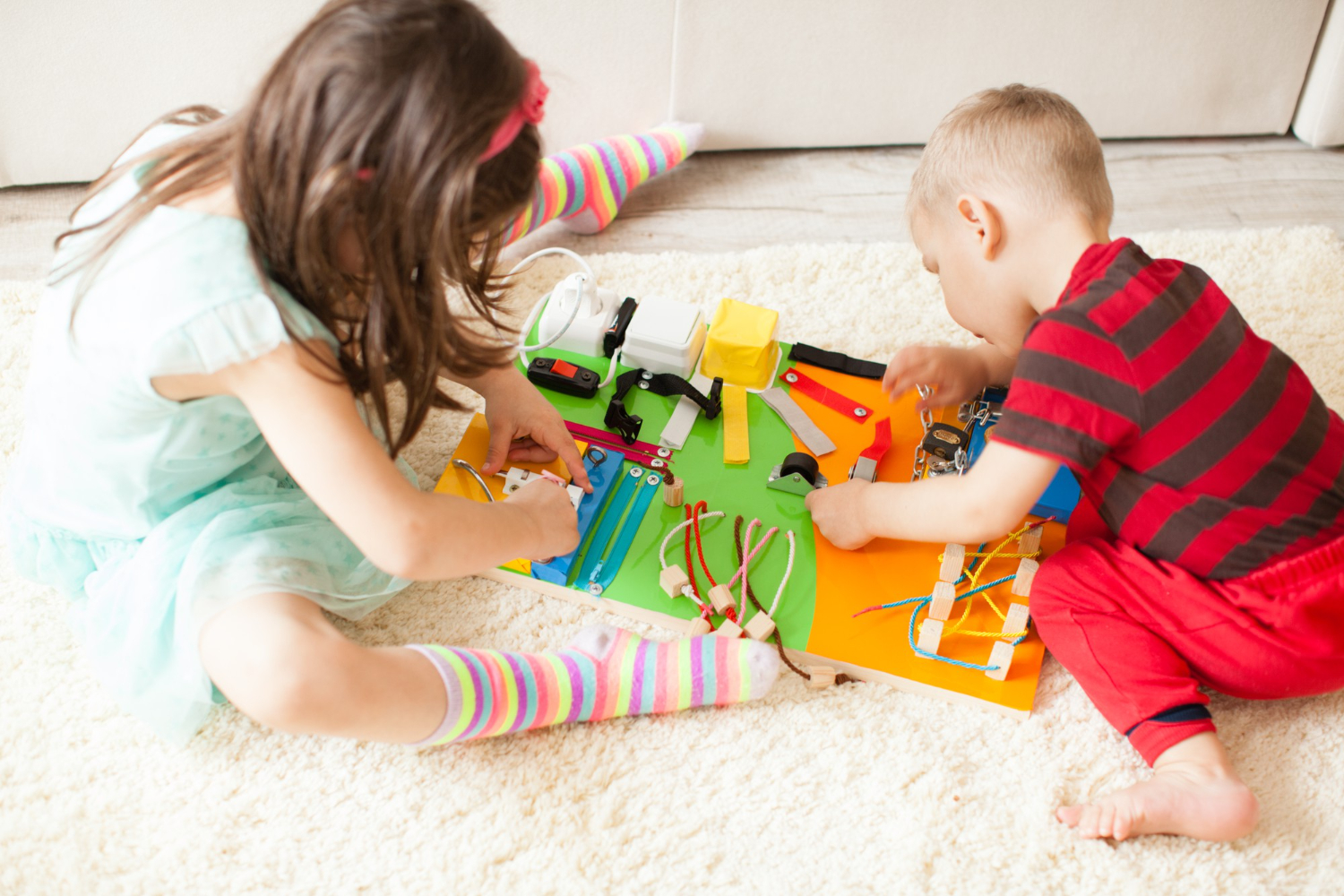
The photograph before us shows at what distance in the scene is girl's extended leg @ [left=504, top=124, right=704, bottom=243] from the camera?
4.50 feet

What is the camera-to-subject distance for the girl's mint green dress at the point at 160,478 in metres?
0.71

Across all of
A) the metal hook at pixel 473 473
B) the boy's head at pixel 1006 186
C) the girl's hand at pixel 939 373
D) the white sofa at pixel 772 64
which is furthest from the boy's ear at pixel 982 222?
the white sofa at pixel 772 64

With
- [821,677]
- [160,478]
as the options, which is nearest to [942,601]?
[821,677]

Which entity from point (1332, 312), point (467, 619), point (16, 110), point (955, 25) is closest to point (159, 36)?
point (16, 110)

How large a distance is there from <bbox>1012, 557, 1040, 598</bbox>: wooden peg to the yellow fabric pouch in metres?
0.36

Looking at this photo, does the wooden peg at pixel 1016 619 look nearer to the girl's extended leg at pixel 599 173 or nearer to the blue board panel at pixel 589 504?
the blue board panel at pixel 589 504

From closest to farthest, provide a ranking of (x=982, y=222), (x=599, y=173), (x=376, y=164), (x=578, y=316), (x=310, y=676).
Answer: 1. (x=376, y=164)
2. (x=310, y=676)
3. (x=982, y=222)
4. (x=578, y=316)
5. (x=599, y=173)

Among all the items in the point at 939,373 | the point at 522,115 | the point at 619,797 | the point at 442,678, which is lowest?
the point at 619,797

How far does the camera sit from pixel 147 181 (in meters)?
0.76

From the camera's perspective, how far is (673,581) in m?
0.99

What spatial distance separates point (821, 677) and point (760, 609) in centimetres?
9

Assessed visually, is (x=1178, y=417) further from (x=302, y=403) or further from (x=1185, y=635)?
(x=302, y=403)

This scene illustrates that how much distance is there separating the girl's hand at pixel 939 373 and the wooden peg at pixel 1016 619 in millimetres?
249

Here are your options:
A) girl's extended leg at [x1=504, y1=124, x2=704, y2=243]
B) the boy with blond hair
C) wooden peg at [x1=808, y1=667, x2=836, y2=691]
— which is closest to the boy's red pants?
the boy with blond hair
